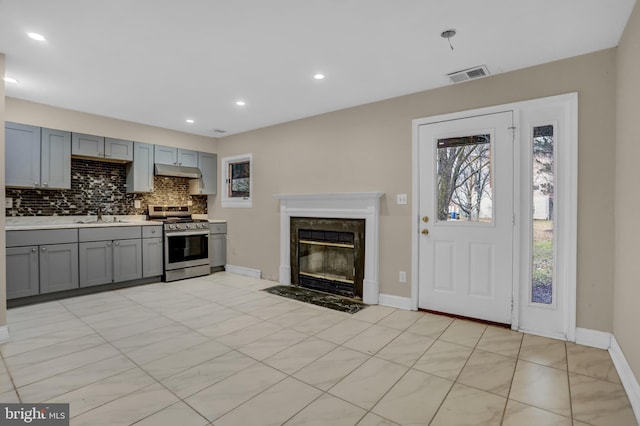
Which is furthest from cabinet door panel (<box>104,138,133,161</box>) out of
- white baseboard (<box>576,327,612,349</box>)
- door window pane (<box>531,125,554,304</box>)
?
white baseboard (<box>576,327,612,349</box>)

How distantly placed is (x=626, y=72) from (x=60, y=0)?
400 cm

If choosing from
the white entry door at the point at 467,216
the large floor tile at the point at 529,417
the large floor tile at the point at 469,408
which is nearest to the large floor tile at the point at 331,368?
the large floor tile at the point at 469,408

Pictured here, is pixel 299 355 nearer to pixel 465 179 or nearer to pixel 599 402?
pixel 599 402

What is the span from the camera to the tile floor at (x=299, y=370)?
1.84 meters

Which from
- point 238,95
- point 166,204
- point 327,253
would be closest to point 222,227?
point 166,204

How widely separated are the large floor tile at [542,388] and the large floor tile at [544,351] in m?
0.10

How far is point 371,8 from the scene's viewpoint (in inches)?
85.2

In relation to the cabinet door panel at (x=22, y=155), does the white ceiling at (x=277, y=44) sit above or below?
above

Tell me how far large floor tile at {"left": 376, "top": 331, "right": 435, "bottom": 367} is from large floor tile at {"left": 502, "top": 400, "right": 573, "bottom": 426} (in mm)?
702

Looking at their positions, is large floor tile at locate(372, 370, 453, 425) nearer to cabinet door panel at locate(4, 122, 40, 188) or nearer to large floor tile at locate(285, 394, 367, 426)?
large floor tile at locate(285, 394, 367, 426)

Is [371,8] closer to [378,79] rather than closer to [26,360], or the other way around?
[378,79]

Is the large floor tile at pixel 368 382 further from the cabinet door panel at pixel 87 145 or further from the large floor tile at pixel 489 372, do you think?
the cabinet door panel at pixel 87 145

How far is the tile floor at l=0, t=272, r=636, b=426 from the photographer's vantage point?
1.84 m

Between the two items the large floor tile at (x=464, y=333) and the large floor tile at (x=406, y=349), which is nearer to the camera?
the large floor tile at (x=406, y=349)
